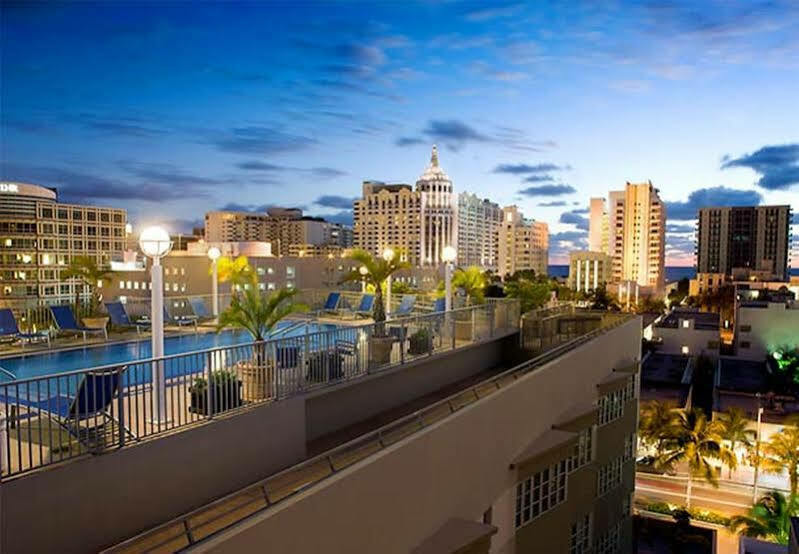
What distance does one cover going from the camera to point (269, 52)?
2270 centimetres

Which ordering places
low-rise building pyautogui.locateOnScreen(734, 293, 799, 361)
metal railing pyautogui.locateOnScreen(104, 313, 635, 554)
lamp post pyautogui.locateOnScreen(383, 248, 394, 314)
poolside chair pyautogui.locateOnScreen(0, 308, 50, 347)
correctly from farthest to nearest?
low-rise building pyautogui.locateOnScreen(734, 293, 799, 361) → lamp post pyautogui.locateOnScreen(383, 248, 394, 314) → poolside chair pyautogui.locateOnScreen(0, 308, 50, 347) → metal railing pyautogui.locateOnScreen(104, 313, 635, 554)

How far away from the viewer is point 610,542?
17.2 meters

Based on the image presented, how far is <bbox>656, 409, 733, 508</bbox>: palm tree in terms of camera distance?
30156mm

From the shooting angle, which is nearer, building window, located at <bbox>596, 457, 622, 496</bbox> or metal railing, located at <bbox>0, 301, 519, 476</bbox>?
metal railing, located at <bbox>0, 301, 519, 476</bbox>

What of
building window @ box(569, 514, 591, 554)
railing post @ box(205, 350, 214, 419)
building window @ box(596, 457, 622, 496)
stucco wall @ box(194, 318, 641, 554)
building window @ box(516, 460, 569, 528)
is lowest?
building window @ box(569, 514, 591, 554)

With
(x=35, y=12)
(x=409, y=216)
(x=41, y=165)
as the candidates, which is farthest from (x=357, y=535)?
(x=409, y=216)

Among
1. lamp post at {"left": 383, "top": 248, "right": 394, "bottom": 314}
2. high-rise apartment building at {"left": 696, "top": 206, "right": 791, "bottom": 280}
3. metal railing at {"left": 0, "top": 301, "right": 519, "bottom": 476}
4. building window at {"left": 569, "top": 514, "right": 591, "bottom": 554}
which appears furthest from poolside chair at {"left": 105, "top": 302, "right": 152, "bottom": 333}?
high-rise apartment building at {"left": 696, "top": 206, "right": 791, "bottom": 280}

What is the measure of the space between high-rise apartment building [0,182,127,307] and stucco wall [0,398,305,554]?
93.3 metres

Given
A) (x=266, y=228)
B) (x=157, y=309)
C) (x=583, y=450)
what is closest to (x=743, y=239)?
(x=266, y=228)

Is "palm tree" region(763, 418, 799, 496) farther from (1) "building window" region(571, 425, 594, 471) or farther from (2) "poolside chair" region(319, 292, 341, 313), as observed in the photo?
(2) "poolside chair" region(319, 292, 341, 313)

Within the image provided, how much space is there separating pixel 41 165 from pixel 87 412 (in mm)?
18862

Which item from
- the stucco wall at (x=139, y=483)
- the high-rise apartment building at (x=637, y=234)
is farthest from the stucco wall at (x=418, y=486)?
the high-rise apartment building at (x=637, y=234)

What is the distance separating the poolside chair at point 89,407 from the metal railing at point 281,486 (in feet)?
3.79

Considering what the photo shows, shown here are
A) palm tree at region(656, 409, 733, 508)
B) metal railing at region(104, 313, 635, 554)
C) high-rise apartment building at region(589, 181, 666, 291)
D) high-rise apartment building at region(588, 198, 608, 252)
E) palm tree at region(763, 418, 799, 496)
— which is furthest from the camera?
high-rise apartment building at region(588, 198, 608, 252)
